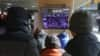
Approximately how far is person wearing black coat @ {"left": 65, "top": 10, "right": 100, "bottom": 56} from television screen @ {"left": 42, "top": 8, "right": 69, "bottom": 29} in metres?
1.27

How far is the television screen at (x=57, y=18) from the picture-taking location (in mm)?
3713

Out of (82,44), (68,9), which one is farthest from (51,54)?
(68,9)

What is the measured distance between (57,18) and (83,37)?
131 centimetres

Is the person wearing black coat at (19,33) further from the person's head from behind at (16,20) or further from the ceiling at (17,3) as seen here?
the ceiling at (17,3)

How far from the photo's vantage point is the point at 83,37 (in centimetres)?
242

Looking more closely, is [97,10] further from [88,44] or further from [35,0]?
[88,44]

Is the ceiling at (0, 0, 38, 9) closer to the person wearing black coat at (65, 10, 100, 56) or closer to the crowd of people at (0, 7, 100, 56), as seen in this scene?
the crowd of people at (0, 7, 100, 56)

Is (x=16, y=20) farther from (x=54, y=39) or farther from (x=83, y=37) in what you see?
(x=83, y=37)

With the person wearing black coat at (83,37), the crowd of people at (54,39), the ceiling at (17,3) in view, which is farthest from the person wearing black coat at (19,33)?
the ceiling at (17,3)

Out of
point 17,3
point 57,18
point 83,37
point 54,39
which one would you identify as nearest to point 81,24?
point 83,37

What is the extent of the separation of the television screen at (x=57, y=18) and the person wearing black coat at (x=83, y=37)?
49.8 inches

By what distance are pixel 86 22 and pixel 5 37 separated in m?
0.72

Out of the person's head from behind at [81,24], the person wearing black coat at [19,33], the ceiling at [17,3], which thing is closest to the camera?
the person's head from behind at [81,24]

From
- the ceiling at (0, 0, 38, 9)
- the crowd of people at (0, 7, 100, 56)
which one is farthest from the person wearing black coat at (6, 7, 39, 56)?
the ceiling at (0, 0, 38, 9)
